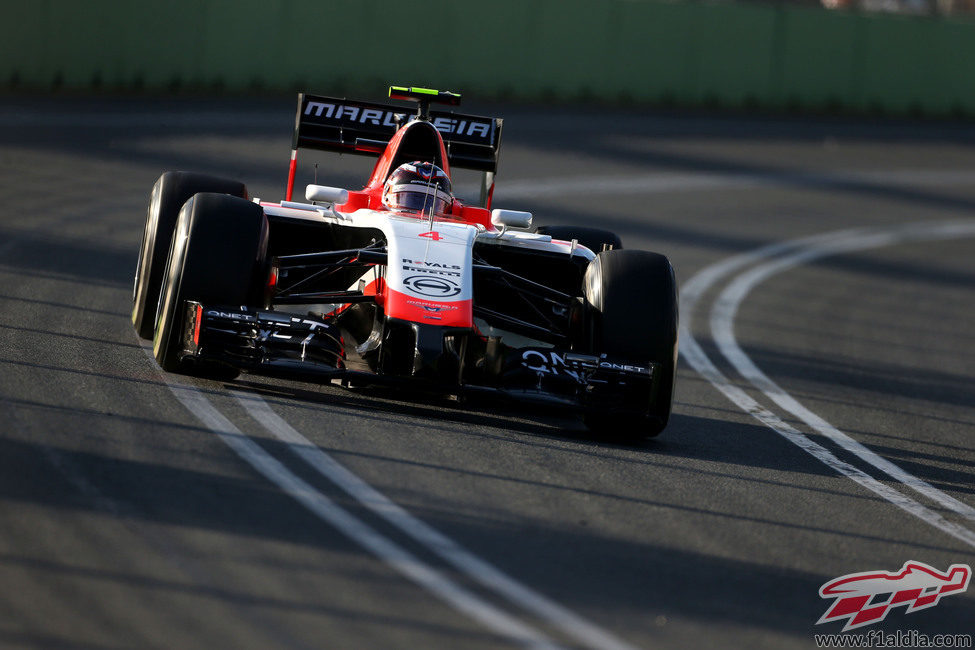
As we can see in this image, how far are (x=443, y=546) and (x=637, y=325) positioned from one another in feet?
10.1

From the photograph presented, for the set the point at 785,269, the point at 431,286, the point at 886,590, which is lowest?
the point at 785,269

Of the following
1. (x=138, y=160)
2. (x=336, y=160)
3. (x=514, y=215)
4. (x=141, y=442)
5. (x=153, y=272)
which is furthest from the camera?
(x=336, y=160)

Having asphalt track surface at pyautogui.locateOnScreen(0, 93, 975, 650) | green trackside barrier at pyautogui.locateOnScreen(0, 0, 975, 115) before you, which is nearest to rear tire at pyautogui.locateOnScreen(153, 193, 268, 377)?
asphalt track surface at pyautogui.locateOnScreen(0, 93, 975, 650)

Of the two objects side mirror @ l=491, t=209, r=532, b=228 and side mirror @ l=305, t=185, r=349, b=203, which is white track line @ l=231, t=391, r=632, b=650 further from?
side mirror @ l=491, t=209, r=532, b=228

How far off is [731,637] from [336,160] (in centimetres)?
1773

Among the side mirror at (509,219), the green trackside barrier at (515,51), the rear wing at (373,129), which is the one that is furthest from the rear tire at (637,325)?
the green trackside barrier at (515,51)

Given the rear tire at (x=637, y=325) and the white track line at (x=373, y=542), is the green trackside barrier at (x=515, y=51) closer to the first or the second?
the rear tire at (x=637, y=325)

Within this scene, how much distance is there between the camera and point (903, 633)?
5312mm

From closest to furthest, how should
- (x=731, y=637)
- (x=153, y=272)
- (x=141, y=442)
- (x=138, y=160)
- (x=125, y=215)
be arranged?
(x=731, y=637), (x=141, y=442), (x=153, y=272), (x=125, y=215), (x=138, y=160)

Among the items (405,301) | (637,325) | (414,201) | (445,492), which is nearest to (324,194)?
(414,201)

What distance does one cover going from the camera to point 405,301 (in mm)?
7938

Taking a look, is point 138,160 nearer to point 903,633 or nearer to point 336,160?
point 336,160

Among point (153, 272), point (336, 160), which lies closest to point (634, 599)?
point (153, 272)

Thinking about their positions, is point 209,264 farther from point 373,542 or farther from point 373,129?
point 373,129
